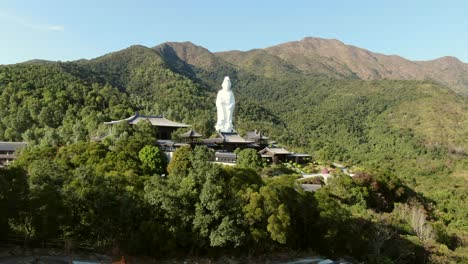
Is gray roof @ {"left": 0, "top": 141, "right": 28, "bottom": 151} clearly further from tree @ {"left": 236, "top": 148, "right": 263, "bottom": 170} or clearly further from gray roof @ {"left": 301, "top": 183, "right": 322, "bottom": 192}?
gray roof @ {"left": 301, "top": 183, "right": 322, "bottom": 192}

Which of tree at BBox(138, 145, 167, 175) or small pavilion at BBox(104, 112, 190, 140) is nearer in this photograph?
tree at BBox(138, 145, 167, 175)

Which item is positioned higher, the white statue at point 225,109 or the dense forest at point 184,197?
the white statue at point 225,109

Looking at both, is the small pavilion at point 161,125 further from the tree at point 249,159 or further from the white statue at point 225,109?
the white statue at point 225,109

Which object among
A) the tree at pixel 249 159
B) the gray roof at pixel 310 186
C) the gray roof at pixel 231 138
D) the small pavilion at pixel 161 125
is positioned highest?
the small pavilion at pixel 161 125

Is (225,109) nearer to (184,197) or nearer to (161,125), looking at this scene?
(161,125)

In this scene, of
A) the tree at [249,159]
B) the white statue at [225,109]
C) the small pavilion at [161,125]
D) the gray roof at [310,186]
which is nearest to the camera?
the gray roof at [310,186]

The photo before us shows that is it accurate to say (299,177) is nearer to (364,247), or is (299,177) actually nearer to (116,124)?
(364,247)

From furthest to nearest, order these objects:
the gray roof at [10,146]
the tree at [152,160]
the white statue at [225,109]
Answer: the white statue at [225,109], the gray roof at [10,146], the tree at [152,160]

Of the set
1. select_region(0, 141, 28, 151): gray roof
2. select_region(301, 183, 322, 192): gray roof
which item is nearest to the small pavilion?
select_region(0, 141, 28, 151): gray roof

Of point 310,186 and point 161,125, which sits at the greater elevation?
point 161,125

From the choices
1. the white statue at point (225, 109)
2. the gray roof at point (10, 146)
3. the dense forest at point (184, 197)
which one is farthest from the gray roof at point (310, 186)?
the gray roof at point (10, 146)

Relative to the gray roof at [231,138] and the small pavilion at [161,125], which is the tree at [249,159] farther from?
the small pavilion at [161,125]

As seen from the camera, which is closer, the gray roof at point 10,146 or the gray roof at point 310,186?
the gray roof at point 310,186

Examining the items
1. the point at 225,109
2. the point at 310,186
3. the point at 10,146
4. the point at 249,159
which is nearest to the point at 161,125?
the point at 249,159
